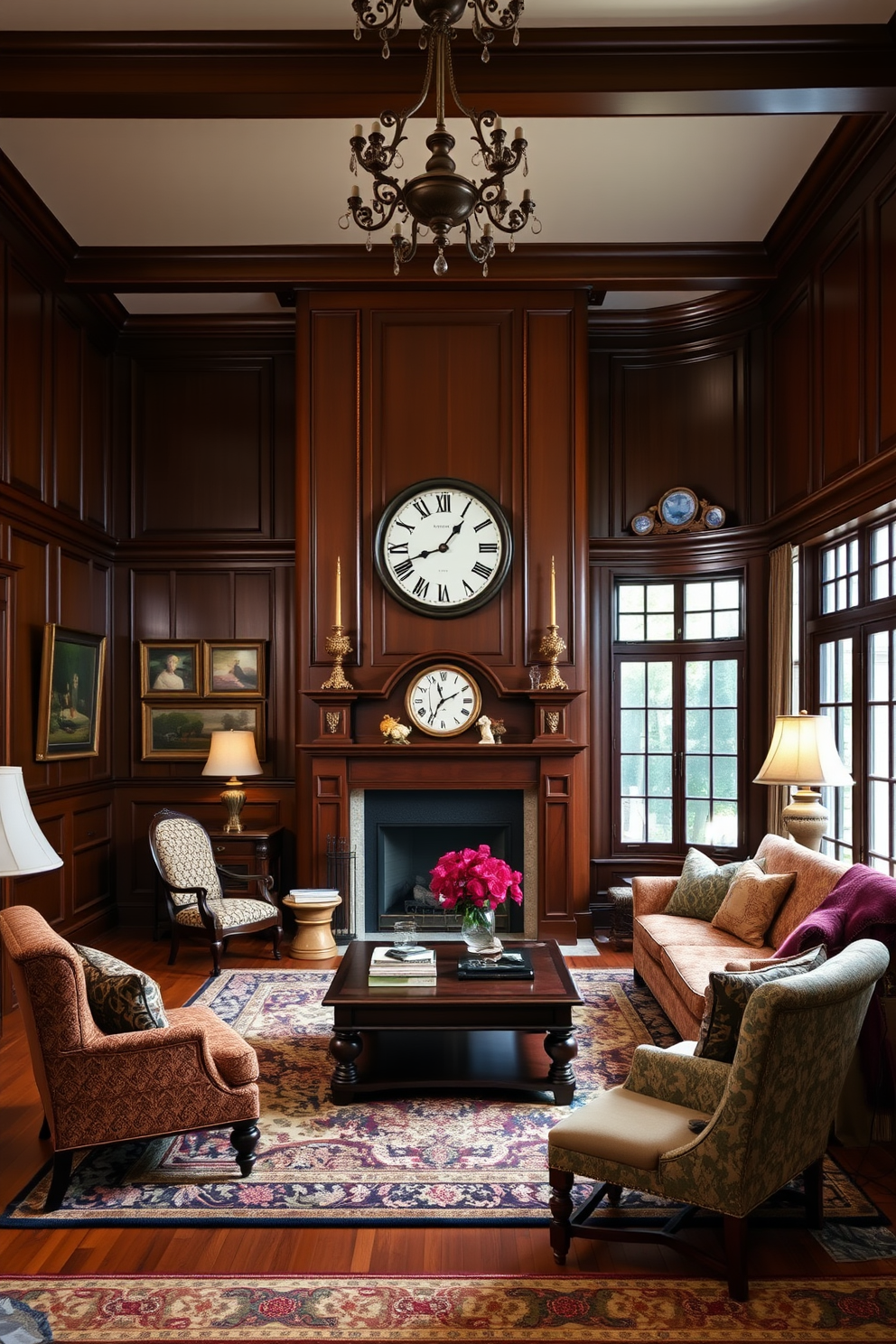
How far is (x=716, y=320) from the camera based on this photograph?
7.16m

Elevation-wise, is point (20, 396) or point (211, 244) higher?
point (211, 244)

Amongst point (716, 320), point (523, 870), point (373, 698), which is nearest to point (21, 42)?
point (373, 698)

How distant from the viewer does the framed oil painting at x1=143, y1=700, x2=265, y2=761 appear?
7.42 meters

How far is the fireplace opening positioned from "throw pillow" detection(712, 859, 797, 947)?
2.01 m

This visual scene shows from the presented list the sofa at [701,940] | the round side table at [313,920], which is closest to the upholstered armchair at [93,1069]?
the sofa at [701,940]

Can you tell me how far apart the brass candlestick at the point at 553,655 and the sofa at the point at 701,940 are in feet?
5.27

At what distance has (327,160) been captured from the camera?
536 centimetres

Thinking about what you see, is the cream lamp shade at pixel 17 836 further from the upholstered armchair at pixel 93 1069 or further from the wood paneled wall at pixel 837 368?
the wood paneled wall at pixel 837 368

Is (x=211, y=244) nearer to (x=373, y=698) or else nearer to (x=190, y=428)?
(x=190, y=428)

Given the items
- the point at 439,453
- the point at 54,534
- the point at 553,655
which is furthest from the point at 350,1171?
the point at 439,453

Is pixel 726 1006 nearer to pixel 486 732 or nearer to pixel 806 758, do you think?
pixel 806 758

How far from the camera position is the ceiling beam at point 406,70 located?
440 centimetres

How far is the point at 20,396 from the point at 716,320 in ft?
15.2

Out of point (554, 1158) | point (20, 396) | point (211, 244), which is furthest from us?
point (211, 244)
